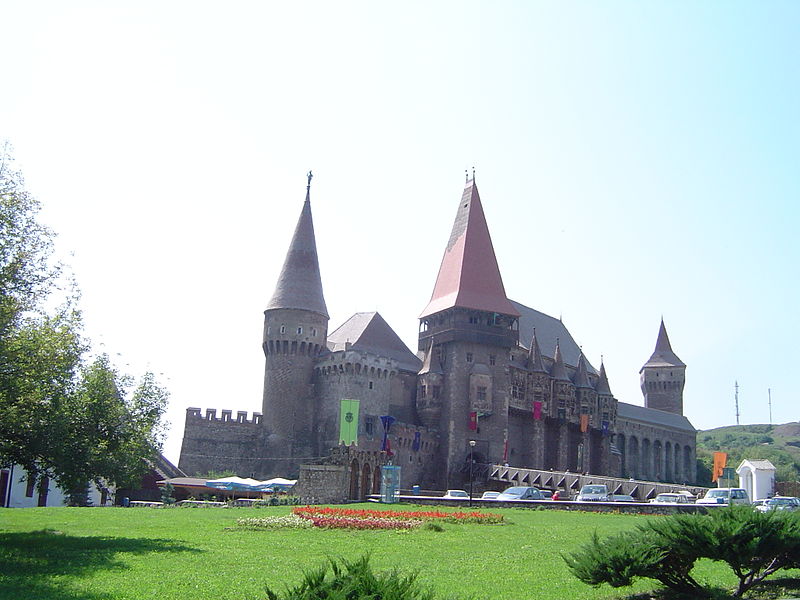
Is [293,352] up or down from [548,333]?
down

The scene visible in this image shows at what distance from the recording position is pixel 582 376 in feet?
239

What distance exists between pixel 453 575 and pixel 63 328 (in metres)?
11.3

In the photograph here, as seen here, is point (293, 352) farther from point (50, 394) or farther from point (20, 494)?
point (50, 394)

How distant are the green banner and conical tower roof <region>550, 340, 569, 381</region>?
22.7 meters

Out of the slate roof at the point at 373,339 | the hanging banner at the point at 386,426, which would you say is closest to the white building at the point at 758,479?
the hanging banner at the point at 386,426

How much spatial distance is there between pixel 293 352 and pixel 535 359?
22.0 m

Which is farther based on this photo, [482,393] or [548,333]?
[548,333]

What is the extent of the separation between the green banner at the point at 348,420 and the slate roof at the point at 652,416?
39.1m

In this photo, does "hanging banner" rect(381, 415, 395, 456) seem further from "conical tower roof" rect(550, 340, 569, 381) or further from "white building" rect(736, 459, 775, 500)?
"white building" rect(736, 459, 775, 500)

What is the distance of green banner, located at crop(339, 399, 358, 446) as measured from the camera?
176ft

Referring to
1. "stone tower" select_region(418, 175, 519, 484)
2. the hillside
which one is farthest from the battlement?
the hillside

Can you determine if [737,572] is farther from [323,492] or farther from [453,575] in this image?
[323,492]

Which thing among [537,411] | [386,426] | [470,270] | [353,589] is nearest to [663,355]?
[537,411]

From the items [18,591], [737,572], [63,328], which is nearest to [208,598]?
[18,591]
